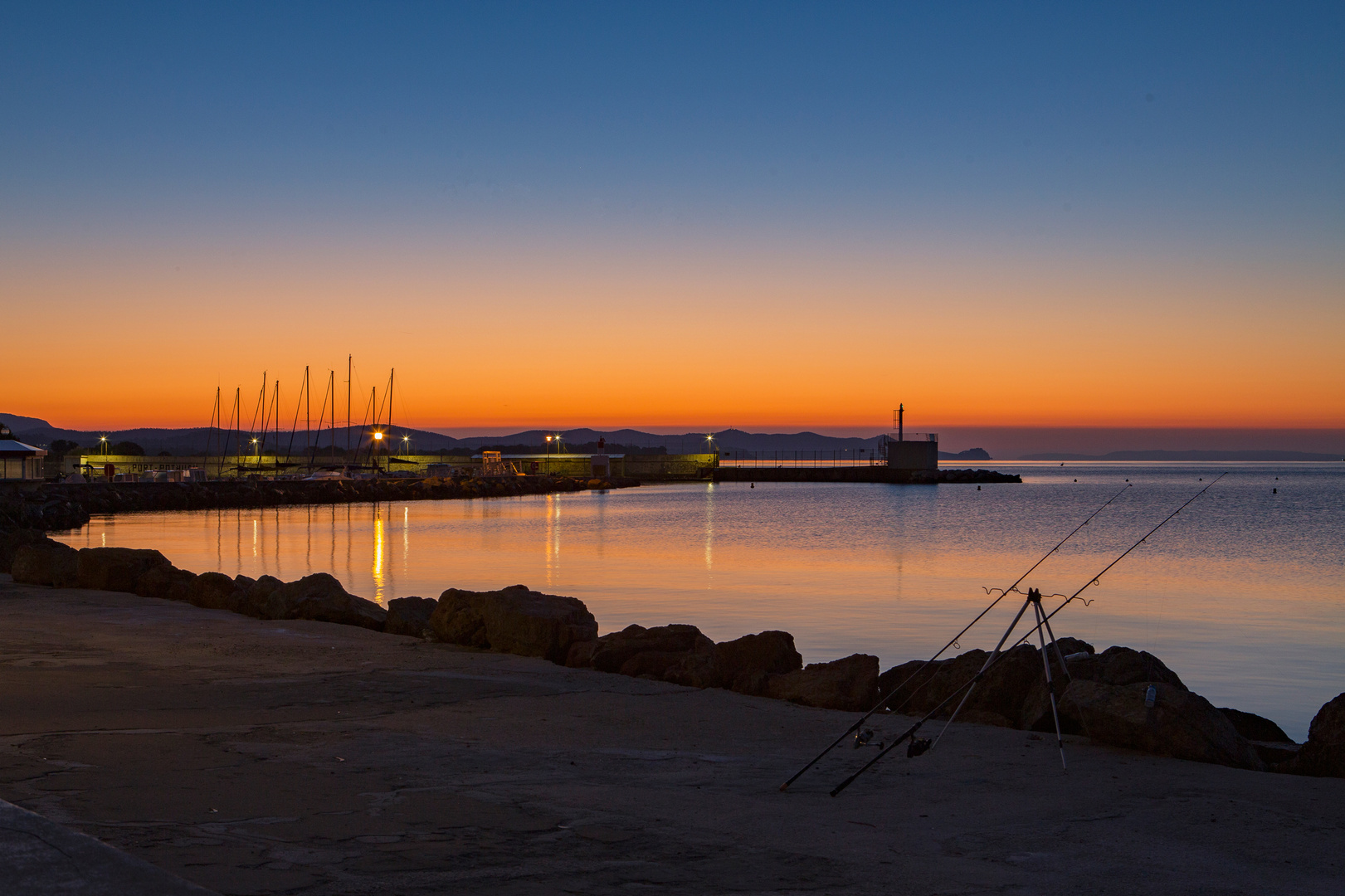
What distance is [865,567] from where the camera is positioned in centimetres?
3112

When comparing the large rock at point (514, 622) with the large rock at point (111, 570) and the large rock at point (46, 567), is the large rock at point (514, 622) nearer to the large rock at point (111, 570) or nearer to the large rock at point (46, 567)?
the large rock at point (111, 570)

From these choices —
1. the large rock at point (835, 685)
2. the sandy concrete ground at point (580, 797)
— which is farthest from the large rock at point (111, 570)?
the large rock at point (835, 685)

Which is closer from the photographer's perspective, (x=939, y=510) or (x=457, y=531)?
(x=457, y=531)

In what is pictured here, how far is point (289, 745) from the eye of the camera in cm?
708

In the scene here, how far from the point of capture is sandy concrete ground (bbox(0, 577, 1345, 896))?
15.9 ft

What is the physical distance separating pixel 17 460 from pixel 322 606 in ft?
175

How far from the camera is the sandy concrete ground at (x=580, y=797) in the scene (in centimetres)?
484

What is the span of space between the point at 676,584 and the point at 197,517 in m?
34.9

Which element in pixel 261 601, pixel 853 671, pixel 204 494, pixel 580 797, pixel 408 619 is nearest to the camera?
pixel 580 797

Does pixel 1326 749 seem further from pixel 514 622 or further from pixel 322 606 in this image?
pixel 322 606

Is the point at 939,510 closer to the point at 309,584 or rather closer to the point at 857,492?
the point at 857,492

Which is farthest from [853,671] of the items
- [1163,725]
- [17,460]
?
[17,460]

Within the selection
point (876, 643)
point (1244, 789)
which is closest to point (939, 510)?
point (876, 643)

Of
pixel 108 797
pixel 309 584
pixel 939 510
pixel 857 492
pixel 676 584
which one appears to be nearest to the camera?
pixel 108 797
